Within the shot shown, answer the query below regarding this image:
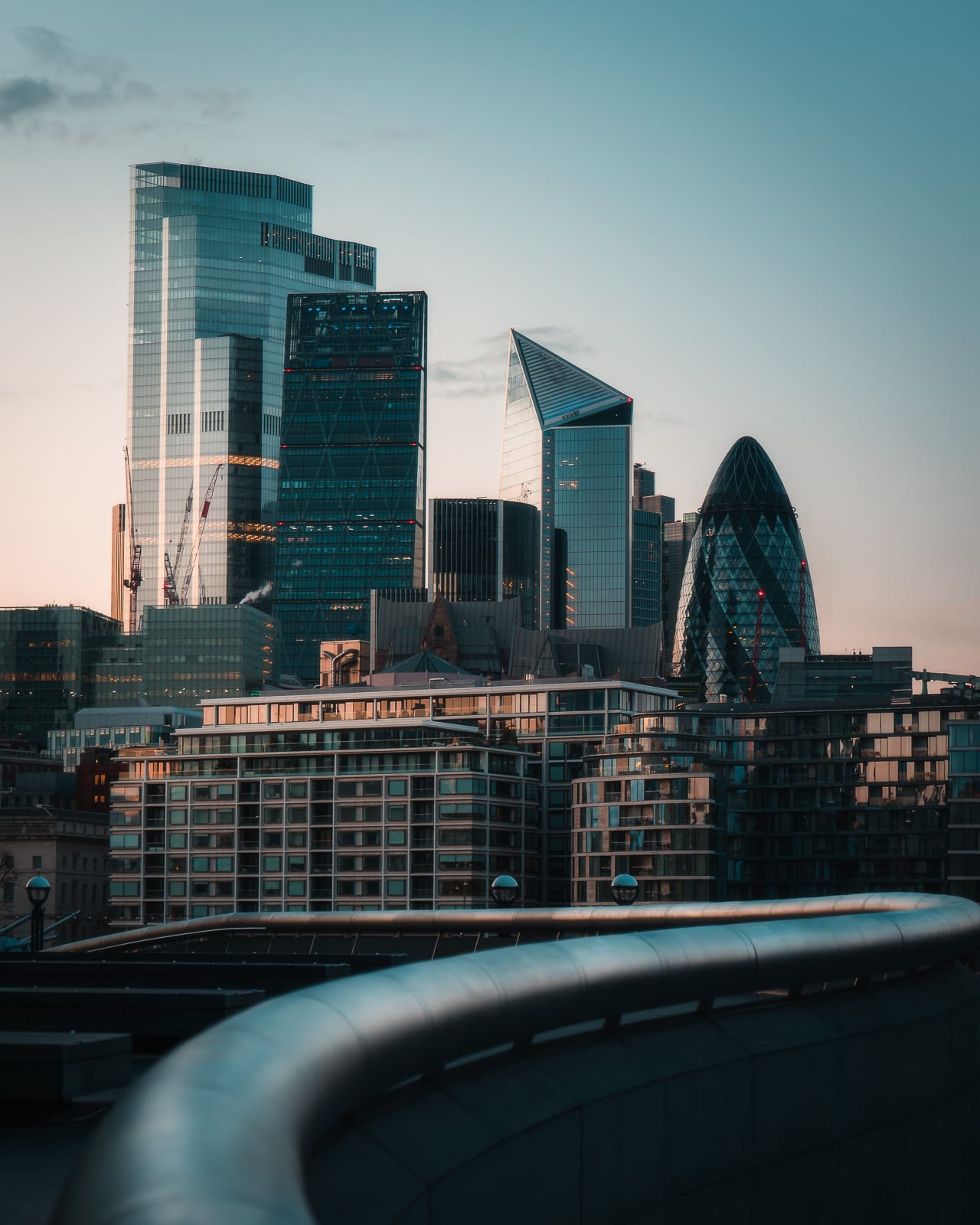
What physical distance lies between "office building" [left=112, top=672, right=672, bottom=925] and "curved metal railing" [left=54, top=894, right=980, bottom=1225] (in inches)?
5461

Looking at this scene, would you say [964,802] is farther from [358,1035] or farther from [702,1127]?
[358,1035]

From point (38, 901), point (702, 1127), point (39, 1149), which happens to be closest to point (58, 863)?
point (38, 901)

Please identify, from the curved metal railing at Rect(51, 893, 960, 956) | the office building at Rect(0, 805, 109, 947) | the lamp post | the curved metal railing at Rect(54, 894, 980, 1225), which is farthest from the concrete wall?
the office building at Rect(0, 805, 109, 947)

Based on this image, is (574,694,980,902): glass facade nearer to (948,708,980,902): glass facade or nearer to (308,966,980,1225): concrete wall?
(948,708,980,902): glass facade

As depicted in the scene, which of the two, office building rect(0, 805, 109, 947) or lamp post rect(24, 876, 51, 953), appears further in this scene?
office building rect(0, 805, 109, 947)

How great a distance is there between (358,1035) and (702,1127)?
17.1 ft

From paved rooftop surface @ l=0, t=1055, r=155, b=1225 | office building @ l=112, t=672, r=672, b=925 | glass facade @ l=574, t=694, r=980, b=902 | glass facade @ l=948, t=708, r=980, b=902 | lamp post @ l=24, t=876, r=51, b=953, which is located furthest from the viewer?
office building @ l=112, t=672, r=672, b=925

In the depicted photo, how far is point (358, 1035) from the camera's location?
951cm

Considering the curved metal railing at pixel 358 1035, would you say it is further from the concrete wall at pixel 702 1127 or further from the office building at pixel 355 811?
the office building at pixel 355 811

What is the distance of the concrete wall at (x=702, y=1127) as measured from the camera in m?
10.6

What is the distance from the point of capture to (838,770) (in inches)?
6201

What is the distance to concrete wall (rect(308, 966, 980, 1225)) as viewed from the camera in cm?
1060

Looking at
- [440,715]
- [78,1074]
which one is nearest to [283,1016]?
[78,1074]

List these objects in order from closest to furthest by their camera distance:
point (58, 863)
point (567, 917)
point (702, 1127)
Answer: point (702, 1127), point (567, 917), point (58, 863)
